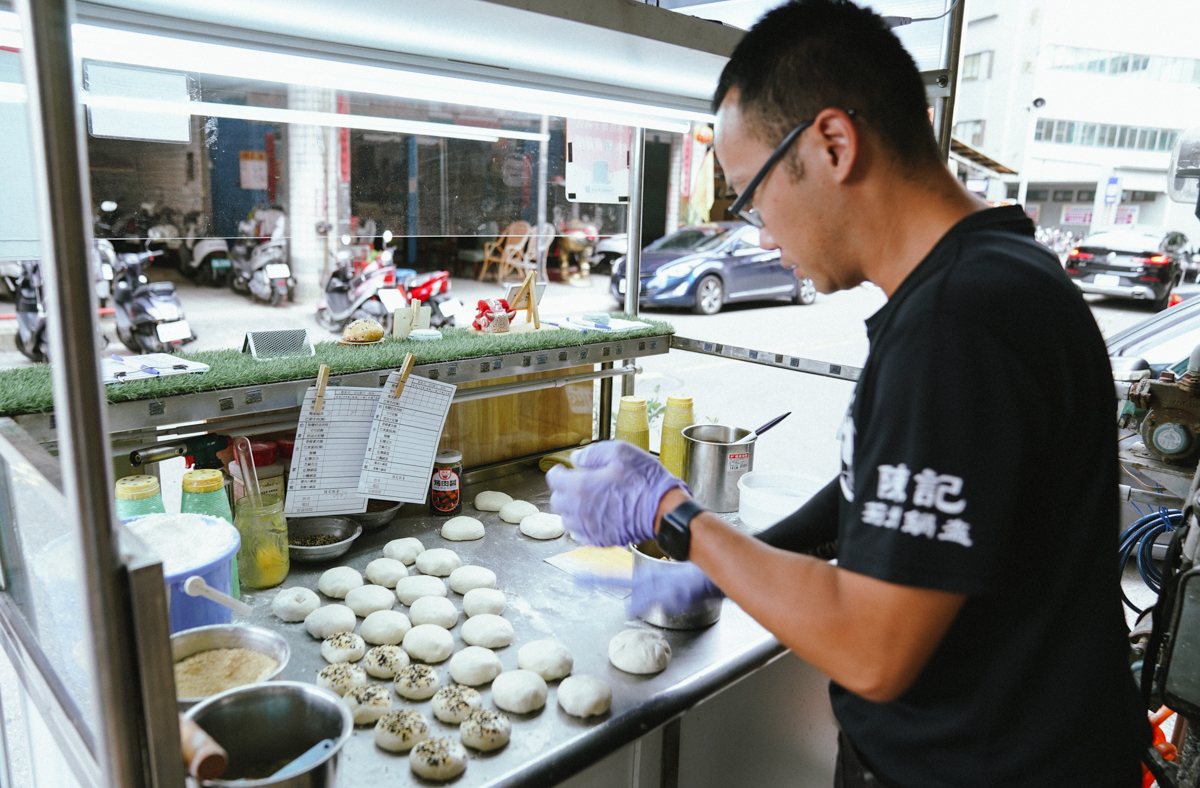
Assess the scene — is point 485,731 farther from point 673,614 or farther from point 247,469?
point 247,469

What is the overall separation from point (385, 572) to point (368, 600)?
126mm

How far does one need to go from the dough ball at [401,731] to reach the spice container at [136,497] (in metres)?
0.63

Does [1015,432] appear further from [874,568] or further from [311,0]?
[311,0]

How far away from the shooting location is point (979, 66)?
3234 centimetres

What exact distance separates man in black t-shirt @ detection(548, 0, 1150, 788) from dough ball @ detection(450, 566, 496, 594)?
0.78 metres

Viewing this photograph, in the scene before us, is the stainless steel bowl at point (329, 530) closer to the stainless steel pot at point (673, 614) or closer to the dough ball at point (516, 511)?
the dough ball at point (516, 511)

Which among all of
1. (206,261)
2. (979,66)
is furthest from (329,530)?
(979,66)

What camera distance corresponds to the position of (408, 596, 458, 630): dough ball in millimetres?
1613

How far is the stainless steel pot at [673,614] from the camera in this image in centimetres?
161

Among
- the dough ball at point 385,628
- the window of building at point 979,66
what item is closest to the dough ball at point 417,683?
the dough ball at point 385,628

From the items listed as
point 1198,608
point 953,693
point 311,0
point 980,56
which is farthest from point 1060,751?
point 980,56

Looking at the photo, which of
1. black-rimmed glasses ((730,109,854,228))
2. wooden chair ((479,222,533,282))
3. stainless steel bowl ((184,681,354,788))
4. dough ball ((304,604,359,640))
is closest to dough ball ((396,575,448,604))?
dough ball ((304,604,359,640))

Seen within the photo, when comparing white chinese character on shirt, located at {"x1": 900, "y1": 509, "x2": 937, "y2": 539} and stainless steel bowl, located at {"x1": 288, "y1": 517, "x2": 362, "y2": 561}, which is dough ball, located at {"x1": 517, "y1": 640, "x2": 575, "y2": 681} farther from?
white chinese character on shirt, located at {"x1": 900, "y1": 509, "x2": 937, "y2": 539}

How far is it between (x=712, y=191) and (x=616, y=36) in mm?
1815
